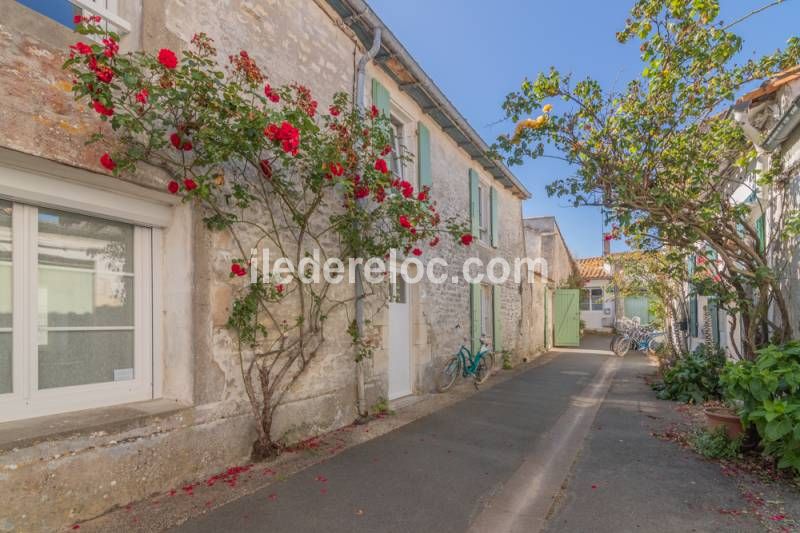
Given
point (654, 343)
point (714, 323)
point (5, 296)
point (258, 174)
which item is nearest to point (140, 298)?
point (5, 296)

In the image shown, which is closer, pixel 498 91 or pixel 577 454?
pixel 577 454

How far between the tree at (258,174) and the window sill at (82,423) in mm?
771

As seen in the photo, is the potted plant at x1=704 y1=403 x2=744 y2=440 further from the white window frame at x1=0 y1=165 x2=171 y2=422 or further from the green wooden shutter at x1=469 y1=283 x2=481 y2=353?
the white window frame at x1=0 y1=165 x2=171 y2=422

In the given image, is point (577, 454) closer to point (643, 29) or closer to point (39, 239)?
point (643, 29)

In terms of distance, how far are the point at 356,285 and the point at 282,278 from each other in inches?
50.5

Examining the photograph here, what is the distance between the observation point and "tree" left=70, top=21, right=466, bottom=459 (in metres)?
2.98

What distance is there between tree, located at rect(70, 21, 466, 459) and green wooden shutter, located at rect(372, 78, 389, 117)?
1.33 metres

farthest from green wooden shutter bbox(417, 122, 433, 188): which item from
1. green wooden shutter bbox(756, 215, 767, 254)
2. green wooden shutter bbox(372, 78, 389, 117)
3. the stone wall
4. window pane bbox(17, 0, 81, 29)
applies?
the stone wall

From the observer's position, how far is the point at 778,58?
197 inches

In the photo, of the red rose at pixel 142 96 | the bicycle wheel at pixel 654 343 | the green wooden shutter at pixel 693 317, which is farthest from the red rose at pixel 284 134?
the bicycle wheel at pixel 654 343

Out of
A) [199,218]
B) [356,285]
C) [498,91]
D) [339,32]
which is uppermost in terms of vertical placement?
[339,32]

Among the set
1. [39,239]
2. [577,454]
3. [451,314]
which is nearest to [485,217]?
[451,314]

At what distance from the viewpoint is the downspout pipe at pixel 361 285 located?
17.9 feet

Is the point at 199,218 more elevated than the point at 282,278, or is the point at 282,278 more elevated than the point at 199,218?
the point at 199,218
